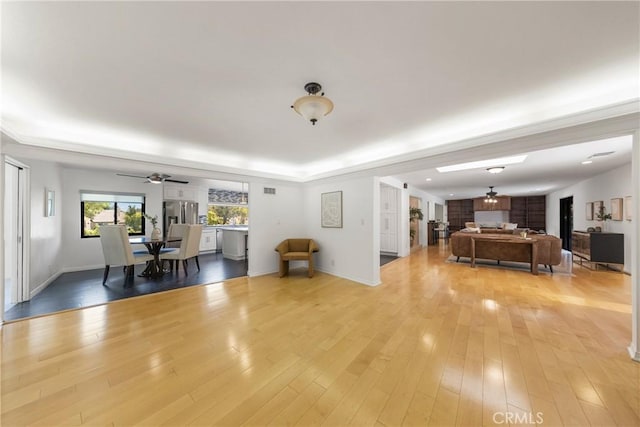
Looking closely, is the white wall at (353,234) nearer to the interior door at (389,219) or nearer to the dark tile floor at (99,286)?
the dark tile floor at (99,286)

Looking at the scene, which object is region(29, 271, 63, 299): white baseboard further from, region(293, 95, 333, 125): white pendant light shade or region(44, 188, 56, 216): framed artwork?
region(293, 95, 333, 125): white pendant light shade

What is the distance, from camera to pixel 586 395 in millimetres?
1618

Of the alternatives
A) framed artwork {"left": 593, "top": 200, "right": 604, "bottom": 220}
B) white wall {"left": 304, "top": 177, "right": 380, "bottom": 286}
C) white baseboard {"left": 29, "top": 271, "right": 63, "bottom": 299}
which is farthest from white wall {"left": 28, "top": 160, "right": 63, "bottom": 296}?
framed artwork {"left": 593, "top": 200, "right": 604, "bottom": 220}

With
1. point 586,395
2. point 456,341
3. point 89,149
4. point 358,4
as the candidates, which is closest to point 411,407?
point 456,341

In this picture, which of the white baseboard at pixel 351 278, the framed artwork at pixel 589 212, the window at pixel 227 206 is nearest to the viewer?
the white baseboard at pixel 351 278

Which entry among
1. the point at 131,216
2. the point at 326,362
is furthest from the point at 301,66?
the point at 131,216

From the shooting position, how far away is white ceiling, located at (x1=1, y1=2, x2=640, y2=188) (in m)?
1.35

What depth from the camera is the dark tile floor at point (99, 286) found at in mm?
3209

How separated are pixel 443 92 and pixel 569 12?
89 cm

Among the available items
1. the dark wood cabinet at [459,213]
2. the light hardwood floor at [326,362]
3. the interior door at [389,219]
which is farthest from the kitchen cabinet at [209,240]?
the dark wood cabinet at [459,213]

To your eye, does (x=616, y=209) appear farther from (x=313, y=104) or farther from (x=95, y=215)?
(x=95, y=215)

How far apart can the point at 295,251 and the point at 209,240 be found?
4.17 m

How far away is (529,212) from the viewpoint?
1114 cm

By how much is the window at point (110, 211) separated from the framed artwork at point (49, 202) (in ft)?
2.73
